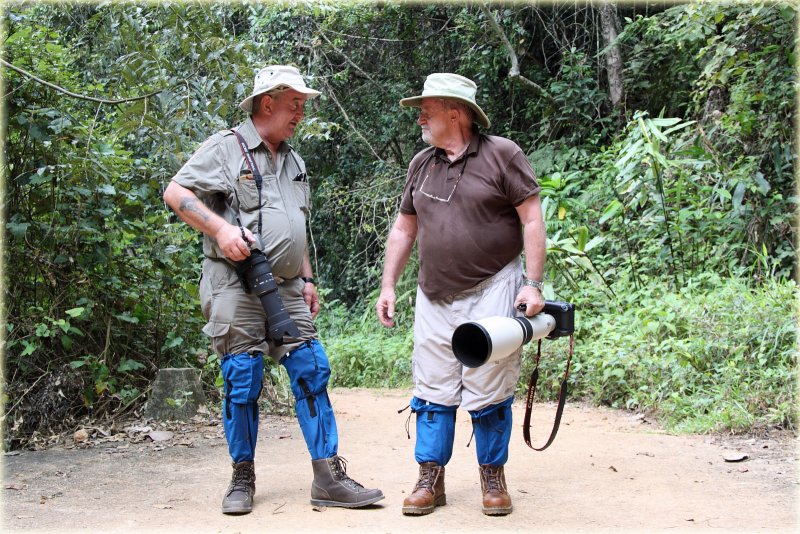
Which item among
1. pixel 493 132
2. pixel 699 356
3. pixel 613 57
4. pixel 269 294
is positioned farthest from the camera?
pixel 493 132

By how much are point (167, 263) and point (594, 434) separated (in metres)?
3.20

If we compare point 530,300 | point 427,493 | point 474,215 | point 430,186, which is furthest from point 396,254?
point 427,493

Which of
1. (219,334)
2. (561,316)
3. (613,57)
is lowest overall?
(219,334)

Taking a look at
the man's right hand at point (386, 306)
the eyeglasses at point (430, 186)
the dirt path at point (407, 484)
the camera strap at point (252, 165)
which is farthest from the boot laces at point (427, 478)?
the camera strap at point (252, 165)

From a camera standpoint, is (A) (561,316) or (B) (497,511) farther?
(A) (561,316)

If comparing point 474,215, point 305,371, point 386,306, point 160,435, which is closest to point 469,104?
point 474,215

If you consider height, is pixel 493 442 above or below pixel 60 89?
below

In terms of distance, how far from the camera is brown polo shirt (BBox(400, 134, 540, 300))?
11.6 ft

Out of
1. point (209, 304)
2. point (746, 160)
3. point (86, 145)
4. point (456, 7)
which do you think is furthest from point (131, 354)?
point (456, 7)

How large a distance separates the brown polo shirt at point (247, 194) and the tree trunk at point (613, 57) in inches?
306

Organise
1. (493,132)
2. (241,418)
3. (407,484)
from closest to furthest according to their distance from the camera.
Result: (241,418)
(407,484)
(493,132)

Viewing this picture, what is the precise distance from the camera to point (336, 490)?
142 inches

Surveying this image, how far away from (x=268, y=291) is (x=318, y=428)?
67 centimetres

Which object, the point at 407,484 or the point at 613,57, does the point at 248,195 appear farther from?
the point at 613,57
